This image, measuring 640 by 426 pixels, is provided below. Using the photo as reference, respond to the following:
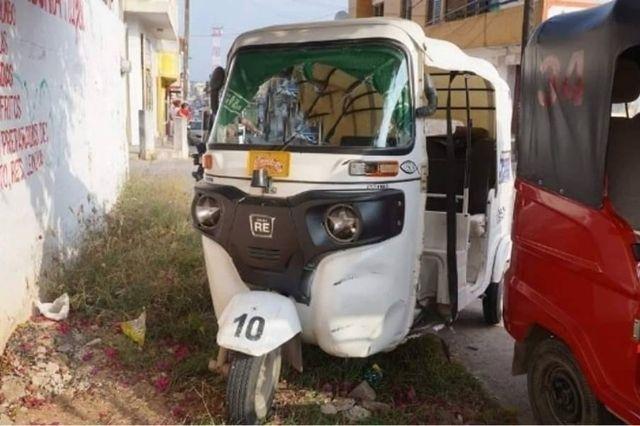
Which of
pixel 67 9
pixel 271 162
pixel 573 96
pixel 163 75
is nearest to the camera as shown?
pixel 573 96

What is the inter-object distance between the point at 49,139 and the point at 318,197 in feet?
10.8

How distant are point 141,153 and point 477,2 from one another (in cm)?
1124

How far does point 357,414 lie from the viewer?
3.78 m

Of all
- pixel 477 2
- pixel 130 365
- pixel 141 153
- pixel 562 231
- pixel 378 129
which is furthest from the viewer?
pixel 477 2

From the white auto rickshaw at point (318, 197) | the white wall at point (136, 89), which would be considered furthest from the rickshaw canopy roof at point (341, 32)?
the white wall at point (136, 89)

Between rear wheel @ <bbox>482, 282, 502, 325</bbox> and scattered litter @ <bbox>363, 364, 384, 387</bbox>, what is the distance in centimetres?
188

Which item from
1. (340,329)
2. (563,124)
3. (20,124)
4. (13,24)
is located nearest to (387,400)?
(340,329)

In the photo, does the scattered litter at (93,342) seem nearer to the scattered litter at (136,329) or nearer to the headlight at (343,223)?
the scattered litter at (136,329)

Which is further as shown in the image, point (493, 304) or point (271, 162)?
point (493, 304)

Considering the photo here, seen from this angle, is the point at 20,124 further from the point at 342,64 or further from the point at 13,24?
the point at 342,64

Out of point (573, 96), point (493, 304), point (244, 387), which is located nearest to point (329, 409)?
point (244, 387)

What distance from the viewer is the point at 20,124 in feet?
15.5

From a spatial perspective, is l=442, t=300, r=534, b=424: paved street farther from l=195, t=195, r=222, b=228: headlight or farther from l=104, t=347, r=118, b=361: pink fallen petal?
l=104, t=347, r=118, b=361: pink fallen petal

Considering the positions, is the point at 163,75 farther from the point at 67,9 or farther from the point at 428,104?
the point at 428,104
